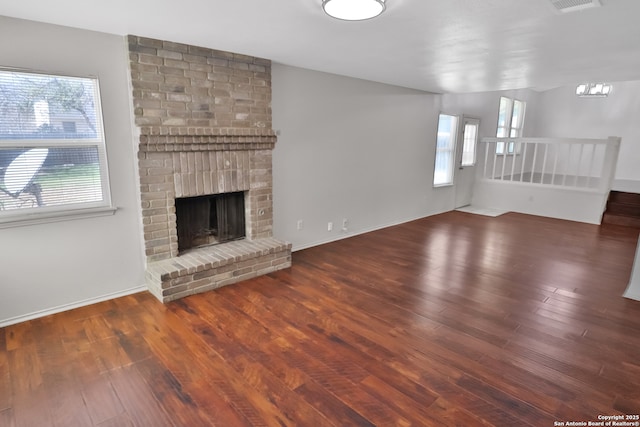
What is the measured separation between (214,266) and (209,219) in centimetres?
70

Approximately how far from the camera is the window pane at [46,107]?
250cm

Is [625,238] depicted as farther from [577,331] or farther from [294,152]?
[294,152]

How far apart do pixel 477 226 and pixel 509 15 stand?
4.30 meters

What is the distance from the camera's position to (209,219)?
3.83 metres

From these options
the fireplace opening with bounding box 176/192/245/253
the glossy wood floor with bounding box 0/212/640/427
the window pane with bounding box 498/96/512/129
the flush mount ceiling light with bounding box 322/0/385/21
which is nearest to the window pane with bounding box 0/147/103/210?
the fireplace opening with bounding box 176/192/245/253

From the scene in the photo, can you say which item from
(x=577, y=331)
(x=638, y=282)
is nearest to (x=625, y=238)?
(x=638, y=282)

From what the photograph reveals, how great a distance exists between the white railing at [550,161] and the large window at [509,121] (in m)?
0.03

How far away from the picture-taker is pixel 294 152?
14.0 feet

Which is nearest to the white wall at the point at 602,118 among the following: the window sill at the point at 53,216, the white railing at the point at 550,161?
the white railing at the point at 550,161

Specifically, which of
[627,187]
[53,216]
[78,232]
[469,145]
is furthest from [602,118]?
[53,216]

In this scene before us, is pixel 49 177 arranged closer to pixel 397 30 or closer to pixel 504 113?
pixel 397 30

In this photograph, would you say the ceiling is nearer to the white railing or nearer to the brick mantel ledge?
the brick mantel ledge

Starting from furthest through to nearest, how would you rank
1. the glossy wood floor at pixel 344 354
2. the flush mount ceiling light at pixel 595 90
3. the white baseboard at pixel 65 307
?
the flush mount ceiling light at pixel 595 90, the white baseboard at pixel 65 307, the glossy wood floor at pixel 344 354

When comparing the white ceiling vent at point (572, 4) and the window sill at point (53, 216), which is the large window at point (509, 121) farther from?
A: the window sill at point (53, 216)
